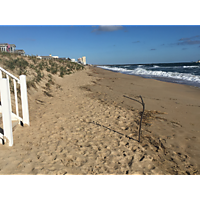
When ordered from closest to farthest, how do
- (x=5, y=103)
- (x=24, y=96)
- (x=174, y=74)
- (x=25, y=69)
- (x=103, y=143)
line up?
1. (x=5, y=103)
2. (x=103, y=143)
3. (x=24, y=96)
4. (x=25, y=69)
5. (x=174, y=74)

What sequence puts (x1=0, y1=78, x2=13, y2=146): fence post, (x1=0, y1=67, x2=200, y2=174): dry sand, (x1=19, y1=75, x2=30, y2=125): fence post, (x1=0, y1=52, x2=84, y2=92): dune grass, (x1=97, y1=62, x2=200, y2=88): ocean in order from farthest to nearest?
(x1=97, y1=62, x2=200, y2=88): ocean < (x1=0, y1=52, x2=84, y2=92): dune grass < (x1=19, y1=75, x2=30, y2=125): fence post < (x1=0, y1=78, x2=13, y2=146): fence post < (x1=0, y1=67, x2=200, y2=174): dry sand

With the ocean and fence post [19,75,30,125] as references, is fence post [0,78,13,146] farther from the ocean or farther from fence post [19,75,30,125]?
the ocean

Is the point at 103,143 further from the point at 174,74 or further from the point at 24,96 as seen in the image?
the point at 174,74

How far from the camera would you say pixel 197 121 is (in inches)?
189

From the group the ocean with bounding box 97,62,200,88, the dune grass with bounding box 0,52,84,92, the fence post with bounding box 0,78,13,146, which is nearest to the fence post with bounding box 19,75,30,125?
the fence post with bounding box 0,78,13,146

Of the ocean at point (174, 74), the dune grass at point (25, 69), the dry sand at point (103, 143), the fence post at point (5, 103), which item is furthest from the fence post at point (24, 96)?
the ocean at point (174, 74)

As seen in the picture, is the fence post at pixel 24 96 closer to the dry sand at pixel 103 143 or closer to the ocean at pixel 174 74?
the dry sand at pixel 103 143

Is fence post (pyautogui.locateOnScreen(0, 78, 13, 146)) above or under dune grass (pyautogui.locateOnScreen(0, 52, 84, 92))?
under

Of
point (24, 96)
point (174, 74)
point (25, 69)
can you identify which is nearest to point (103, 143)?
point (24, 96)

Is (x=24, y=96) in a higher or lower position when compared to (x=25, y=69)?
lower

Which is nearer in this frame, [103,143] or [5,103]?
[5,103]
